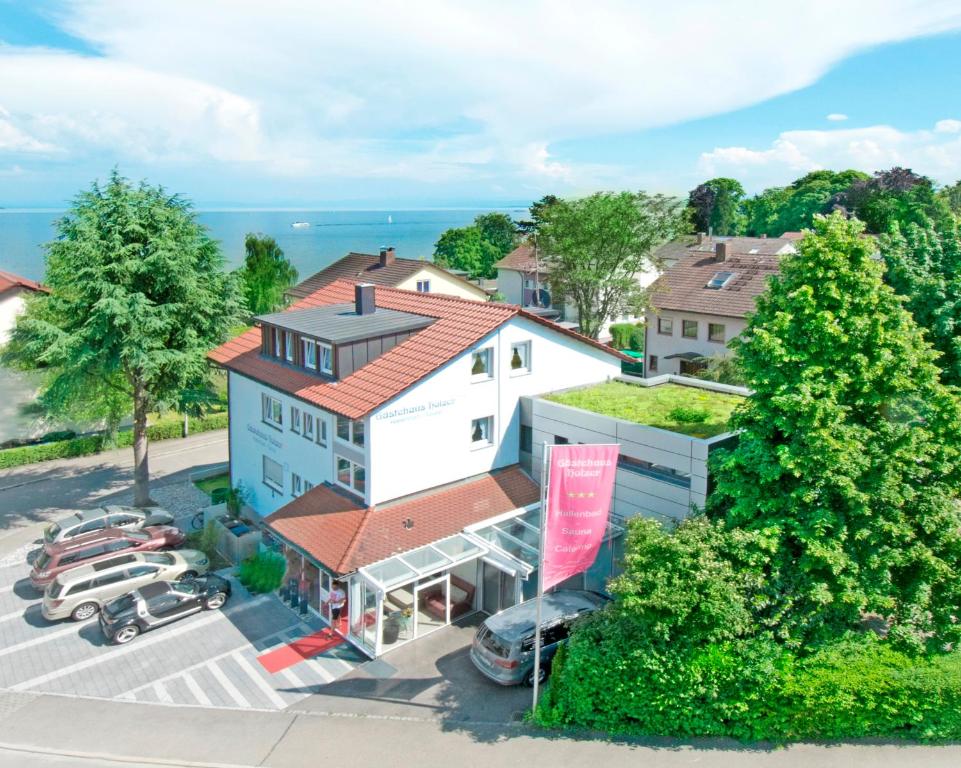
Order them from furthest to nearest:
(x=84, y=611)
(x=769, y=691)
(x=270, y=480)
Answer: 1. (x=270, y=480)
2. (x=84, y=611)
3. (x=769, y=691)

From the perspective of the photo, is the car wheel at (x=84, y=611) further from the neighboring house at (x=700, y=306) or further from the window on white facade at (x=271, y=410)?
the neighboring house at (x=700, y=306)

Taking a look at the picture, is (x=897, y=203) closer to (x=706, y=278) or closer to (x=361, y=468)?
(x=706, y=278)

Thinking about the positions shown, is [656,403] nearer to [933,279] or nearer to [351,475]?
[933,279]

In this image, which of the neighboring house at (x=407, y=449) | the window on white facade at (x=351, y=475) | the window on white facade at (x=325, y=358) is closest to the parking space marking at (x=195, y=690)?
the neighboring house at (x=407, y=449)

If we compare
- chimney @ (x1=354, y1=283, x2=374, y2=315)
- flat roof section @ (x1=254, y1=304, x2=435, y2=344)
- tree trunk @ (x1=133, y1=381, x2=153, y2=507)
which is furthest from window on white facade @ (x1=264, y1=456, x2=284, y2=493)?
chimney @ (x1=354, y1=283, x2=374, y2=315)

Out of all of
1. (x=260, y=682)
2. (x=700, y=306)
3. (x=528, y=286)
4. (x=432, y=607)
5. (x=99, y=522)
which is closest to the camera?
(x=260, y=682)

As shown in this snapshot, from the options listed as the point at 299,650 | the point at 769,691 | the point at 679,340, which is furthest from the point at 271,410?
the point at 679,340

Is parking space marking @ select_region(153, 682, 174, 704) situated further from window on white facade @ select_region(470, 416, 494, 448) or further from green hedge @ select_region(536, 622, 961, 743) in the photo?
window on white facade @ select_region(470, 416, 494, 448)
